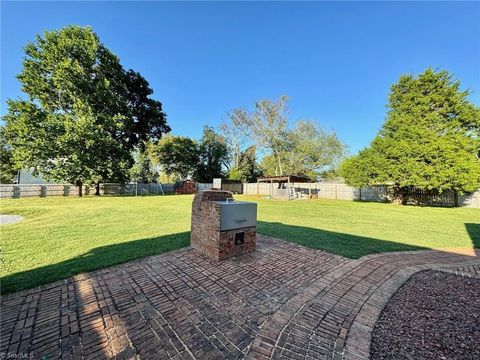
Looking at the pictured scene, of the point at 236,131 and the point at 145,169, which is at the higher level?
the point at 236,131

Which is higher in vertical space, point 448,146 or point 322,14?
point 322,14

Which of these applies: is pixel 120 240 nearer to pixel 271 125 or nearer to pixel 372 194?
pixel 372 194

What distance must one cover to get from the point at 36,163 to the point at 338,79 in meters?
24.9

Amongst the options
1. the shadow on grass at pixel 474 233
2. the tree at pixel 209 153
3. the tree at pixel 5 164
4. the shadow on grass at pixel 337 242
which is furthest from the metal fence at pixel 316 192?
the shadow on grass at pixel 337 242

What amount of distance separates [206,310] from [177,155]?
107ft

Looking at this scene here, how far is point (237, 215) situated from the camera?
4.18m

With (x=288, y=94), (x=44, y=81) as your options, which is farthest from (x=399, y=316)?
(x=288, y=94)

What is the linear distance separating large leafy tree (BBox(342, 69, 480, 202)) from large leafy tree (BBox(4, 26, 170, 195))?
20.9 m

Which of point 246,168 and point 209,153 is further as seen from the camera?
point 209,153

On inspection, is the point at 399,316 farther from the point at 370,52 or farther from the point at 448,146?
the point at 448,146

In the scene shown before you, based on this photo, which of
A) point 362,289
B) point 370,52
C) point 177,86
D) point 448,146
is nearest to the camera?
point 362,289

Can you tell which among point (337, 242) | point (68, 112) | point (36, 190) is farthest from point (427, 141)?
point (36, 190)

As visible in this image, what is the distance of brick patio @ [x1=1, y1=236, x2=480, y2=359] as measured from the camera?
192 centimetres

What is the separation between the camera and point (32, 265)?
371cm
